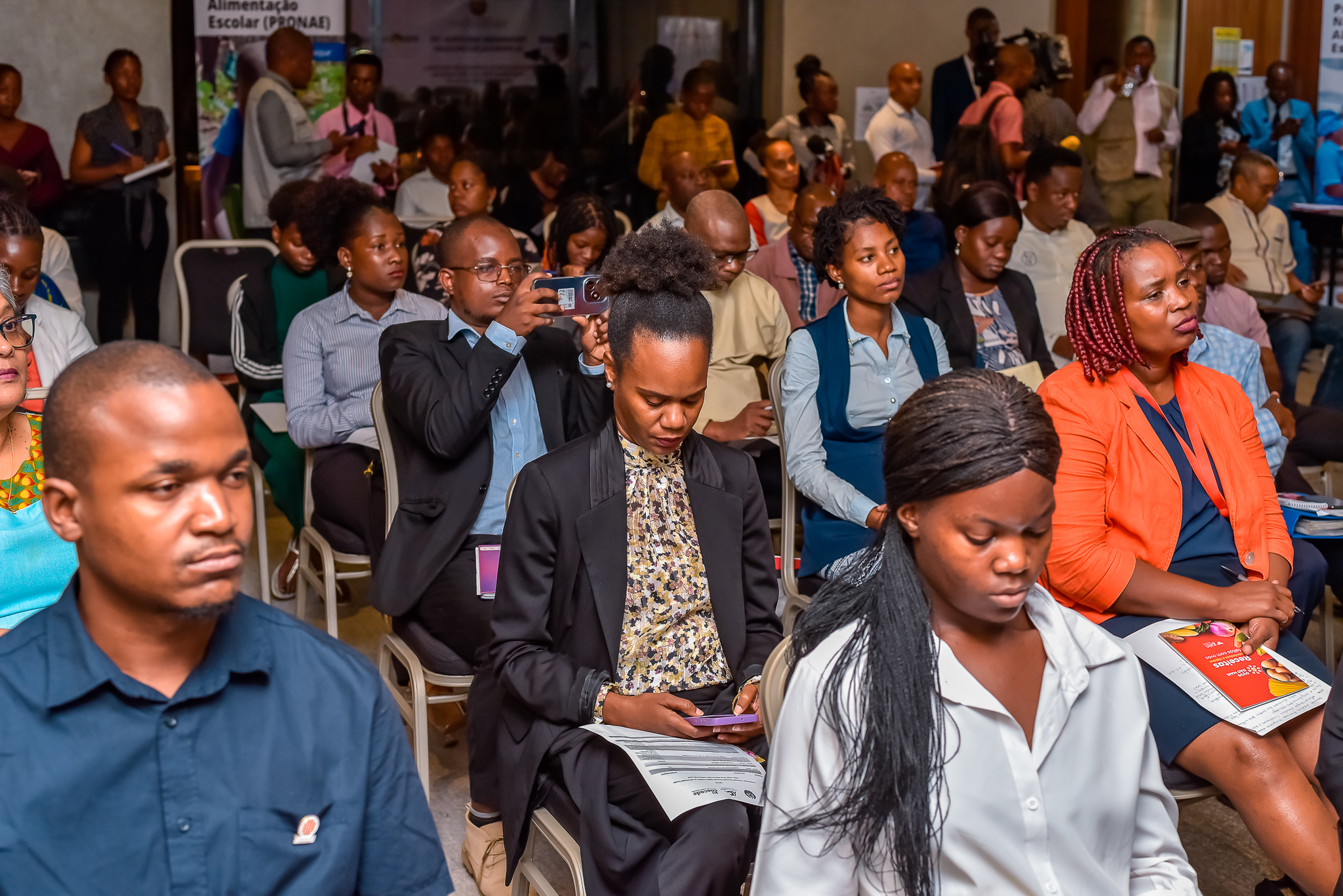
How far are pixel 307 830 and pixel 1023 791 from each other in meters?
0.81

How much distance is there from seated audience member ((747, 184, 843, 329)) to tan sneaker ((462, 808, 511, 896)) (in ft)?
9.54

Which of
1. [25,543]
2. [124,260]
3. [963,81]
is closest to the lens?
[25,543]

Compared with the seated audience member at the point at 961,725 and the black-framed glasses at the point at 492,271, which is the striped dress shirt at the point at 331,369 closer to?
the black-framed glasses at the point at 492,271

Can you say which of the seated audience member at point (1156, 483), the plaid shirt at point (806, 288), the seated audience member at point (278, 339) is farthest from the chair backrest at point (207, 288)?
the seated audience member at point (1156, 483)

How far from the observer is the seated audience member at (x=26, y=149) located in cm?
654

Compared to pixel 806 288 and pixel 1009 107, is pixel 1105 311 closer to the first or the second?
pixel 806 288

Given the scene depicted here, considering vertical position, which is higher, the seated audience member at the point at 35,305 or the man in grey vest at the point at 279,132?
the man in grey vest at the point at 279,132

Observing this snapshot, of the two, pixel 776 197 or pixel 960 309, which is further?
pixel 776 197

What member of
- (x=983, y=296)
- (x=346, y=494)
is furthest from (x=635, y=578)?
(x=983, y=296)

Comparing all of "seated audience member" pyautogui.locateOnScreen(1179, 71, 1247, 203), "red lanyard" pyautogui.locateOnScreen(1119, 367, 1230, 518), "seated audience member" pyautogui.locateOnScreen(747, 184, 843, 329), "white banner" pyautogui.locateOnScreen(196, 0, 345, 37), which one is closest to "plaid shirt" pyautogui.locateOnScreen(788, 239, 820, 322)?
"seated audience member" pyautogui.locateOnScreen(747, 184, 843, 329)

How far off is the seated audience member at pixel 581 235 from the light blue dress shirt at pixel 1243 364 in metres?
1.94

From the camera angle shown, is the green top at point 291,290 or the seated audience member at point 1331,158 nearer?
the green top at point 291,290

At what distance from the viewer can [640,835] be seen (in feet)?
6.46

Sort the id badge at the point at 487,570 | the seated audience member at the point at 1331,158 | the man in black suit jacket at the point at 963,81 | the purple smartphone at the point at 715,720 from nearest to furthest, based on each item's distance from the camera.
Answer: the purple smartphone at the point at 715,720
the id badge at the point at 487,570
the seated audience member at the point at 1331,158
the man in black suit jacket at the point at 963,81
